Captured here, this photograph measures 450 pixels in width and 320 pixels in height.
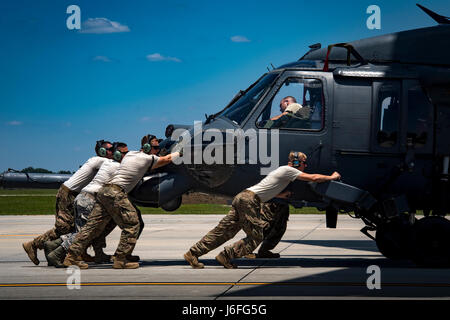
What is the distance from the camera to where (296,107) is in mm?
9844

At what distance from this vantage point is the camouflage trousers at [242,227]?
9.23 m

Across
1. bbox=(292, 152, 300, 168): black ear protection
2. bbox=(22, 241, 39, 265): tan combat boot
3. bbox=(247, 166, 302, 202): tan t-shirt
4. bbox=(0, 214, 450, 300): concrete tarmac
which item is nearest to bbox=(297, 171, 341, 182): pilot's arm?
bbox=(247, 166, 302, 202): tan t-shirt

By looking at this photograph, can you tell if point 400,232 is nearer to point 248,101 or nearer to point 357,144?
point 357,144

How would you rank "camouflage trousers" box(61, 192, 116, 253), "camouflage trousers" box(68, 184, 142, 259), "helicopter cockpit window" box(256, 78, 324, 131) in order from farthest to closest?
"camouflage trousers" box(61, 192, 116, 253) < "helicopter cockpit window" box(256, 78, 324, 131) < "camouflage trousers" box(68, 184, 142, 259)

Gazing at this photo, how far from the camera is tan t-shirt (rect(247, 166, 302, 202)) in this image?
9.31 metres

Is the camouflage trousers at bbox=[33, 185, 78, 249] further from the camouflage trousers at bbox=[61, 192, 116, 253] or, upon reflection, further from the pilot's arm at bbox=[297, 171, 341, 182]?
the pilot's arm at bbox=[297, 171, 341, 182]

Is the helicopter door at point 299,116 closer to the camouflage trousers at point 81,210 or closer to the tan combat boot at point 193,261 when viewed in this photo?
the tan combat boot at point 193,261

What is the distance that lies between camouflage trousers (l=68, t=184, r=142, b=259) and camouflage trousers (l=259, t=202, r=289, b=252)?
92.4 inches

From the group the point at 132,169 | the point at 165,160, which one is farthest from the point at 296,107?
the point at 132,169

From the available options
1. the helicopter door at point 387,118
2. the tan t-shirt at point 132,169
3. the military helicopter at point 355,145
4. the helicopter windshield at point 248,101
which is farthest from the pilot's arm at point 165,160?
the helicopter door at point 387,118

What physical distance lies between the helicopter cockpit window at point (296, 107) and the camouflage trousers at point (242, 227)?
1.28 metres
